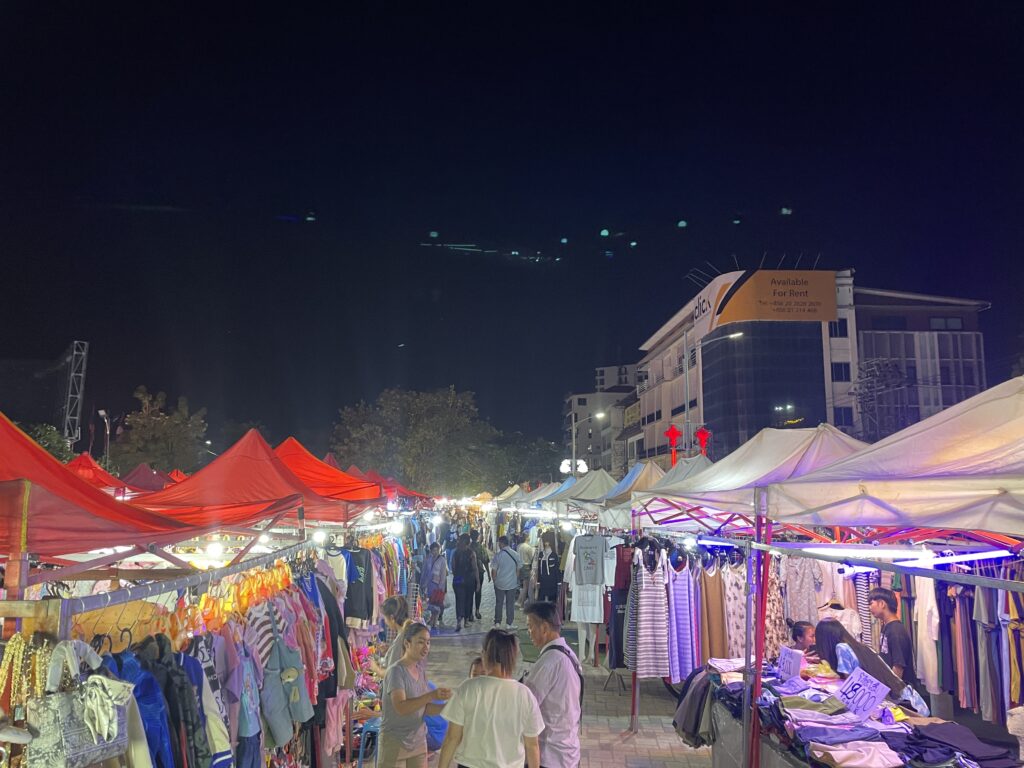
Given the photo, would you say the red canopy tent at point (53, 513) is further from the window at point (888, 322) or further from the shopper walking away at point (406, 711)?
the window at point (888, 322)

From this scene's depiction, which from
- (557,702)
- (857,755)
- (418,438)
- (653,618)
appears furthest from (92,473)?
(418,438)

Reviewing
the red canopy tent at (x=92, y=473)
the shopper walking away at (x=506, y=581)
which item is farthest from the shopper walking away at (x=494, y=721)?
the red canopy tent at (x=92, y=473)

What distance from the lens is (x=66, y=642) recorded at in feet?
8.98

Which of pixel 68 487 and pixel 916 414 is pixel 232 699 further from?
pixel 916 414

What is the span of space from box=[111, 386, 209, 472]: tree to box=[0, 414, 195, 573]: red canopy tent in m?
31.8

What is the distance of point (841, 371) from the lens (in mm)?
51438

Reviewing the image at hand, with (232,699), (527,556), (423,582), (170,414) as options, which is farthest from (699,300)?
(232,699)

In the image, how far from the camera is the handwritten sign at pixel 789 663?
652 cm

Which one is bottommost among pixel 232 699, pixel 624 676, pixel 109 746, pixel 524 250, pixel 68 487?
pixel 624 676

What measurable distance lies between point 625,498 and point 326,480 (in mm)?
5010

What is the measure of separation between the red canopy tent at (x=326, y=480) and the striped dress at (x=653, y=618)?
4.63 metres

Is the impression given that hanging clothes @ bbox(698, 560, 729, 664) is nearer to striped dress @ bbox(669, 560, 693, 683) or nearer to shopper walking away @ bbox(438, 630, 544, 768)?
striped dress @ bbox(669, 560, 693, 683)

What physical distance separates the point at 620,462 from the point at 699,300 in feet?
103

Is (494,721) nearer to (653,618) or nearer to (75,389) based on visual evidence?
(653,618)
